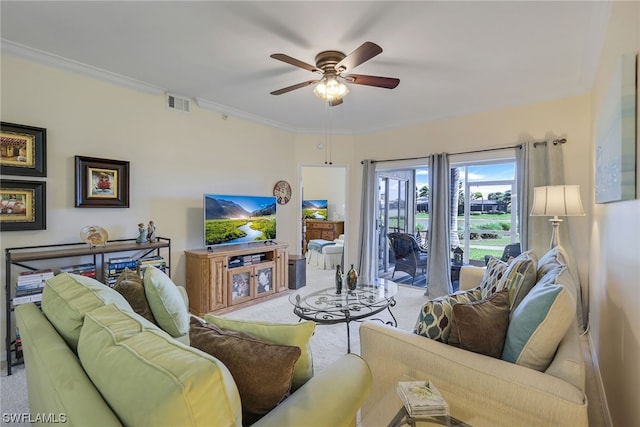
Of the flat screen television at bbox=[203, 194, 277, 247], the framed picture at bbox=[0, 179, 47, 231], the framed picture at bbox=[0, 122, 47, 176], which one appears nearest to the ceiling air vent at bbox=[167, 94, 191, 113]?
the flat screen television at bbox=[203, 194, 277, 247]

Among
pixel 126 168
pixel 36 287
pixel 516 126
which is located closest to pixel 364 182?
pixel 516 126

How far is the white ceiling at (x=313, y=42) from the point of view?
6.72 feet

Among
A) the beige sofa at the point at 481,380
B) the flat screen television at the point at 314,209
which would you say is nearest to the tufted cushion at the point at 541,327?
the beige sofa at the point at 481,380

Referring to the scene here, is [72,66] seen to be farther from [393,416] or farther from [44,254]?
[393,416]

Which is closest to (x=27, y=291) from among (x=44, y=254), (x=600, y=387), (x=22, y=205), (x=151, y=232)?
(x=44, y=254)

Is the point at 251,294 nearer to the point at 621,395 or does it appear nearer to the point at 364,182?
the point at 364,182

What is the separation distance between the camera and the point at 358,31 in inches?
89.7

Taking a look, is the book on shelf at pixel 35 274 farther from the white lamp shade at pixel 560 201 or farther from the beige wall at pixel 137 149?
the white lamp shade at pixel 560 201

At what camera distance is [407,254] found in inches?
195

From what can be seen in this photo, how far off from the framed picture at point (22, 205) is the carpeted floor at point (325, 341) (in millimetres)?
1163

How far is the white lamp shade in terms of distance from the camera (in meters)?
2.77

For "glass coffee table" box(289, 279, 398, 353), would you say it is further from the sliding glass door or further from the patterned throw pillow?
Answer: the sliding glass door

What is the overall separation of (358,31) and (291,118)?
2.41m

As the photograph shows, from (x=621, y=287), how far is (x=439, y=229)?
2697mm
